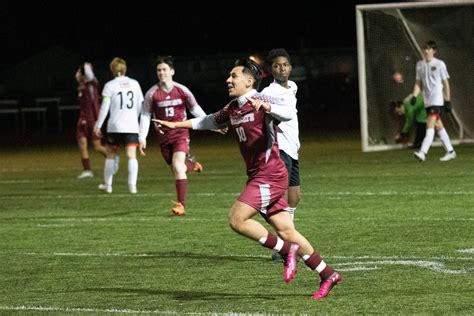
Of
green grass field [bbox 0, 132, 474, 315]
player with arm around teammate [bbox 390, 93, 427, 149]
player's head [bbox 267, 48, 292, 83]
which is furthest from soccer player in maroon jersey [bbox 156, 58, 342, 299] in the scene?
player with arm around teammate [bbox 390, 93, 427, 149]

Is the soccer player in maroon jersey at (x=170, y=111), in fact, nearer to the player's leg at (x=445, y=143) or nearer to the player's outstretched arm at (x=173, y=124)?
the player's outstretched arm at (x=173, y=124)

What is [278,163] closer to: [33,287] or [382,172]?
[33,287]

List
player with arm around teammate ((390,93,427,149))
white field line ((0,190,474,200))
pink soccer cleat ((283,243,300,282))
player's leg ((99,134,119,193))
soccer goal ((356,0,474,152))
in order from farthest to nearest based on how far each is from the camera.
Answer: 1. soccer goal ((356,0,474,152))
2. player with arm around teammate ((390,93,427,149))
3. player's leg ((99,134,119,193))
4. white field line ((0,190,474,200))
5. pink soccer cleat ((283,243,300,282))

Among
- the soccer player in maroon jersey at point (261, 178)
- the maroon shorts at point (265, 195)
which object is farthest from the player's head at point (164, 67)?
the maroon shorts at point (265, 195)

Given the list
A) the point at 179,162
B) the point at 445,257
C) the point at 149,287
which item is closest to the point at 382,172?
the point at 179,162

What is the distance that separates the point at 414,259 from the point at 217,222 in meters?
3.70

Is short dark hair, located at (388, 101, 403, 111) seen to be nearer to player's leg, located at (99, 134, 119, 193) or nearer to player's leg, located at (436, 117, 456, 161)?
player's leg, located at (436, 117, 456, 161)

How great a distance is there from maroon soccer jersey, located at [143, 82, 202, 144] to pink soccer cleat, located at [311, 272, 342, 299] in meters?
6.36

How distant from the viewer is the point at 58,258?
10953 millimetres

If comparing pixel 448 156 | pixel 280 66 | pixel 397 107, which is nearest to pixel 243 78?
pixel 280 66

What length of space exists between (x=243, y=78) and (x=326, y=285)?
5.50 ft

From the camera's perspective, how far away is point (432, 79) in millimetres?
20828

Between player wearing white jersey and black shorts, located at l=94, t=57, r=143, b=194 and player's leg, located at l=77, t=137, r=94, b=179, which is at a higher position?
player wearing white jersey and black shorts, located at l=94, t=57, r=143, b=194

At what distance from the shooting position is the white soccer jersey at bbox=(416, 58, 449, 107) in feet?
68.1
